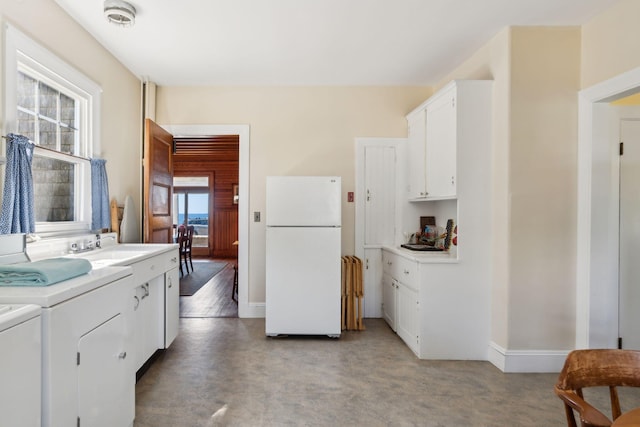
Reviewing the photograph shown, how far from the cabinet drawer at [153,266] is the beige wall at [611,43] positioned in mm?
3436

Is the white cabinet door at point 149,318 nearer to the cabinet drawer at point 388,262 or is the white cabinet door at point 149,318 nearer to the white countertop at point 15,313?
the white countertop at point 15,313

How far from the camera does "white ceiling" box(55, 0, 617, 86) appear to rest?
2176mm

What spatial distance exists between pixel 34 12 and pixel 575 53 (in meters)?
3.74

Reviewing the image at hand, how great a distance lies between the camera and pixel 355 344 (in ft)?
9.55

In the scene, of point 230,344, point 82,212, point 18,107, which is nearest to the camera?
point 18,107

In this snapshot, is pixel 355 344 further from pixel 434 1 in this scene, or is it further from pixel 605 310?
pixel 434 1

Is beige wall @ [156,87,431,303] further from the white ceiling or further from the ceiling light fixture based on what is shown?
the ceiling light fixture

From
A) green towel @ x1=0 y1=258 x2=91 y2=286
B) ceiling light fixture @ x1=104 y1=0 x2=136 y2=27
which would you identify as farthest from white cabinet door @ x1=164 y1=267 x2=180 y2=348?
ceiling light fixture @ x1=104 y1=0 x2=136 y2=27

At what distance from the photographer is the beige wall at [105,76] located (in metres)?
1.96

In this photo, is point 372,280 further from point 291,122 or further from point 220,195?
point 220,195

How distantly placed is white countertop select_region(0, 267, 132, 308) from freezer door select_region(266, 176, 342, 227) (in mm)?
1629

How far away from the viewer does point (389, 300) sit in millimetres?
3369

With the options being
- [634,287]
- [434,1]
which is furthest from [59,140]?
[634,287]

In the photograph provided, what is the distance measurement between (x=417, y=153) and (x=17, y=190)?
3.13 meters
